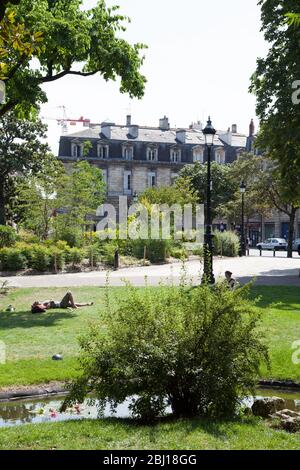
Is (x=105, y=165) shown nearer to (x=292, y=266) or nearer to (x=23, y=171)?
(x=23, y=171)

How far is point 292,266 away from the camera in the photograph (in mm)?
33844

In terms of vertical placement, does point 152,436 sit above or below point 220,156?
below

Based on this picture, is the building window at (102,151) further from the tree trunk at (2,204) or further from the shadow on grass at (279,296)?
the shadow on grass at (279,296)

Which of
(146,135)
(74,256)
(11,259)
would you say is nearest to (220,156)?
(146,135)

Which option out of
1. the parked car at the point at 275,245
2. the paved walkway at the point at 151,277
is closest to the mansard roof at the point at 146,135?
the parked car at the point at 275,245

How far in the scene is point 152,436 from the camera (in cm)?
664

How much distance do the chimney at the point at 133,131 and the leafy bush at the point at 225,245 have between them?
1489 inches

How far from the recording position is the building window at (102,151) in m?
75.9

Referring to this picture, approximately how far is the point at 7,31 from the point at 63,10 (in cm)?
1459

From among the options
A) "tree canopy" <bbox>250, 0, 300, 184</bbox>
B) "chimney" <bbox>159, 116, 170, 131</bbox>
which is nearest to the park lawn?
"tree canopy" <bbox>250, 0, 300, 184</bbox>

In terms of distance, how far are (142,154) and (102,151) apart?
212 inches

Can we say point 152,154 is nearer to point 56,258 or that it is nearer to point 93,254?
point 93,254
